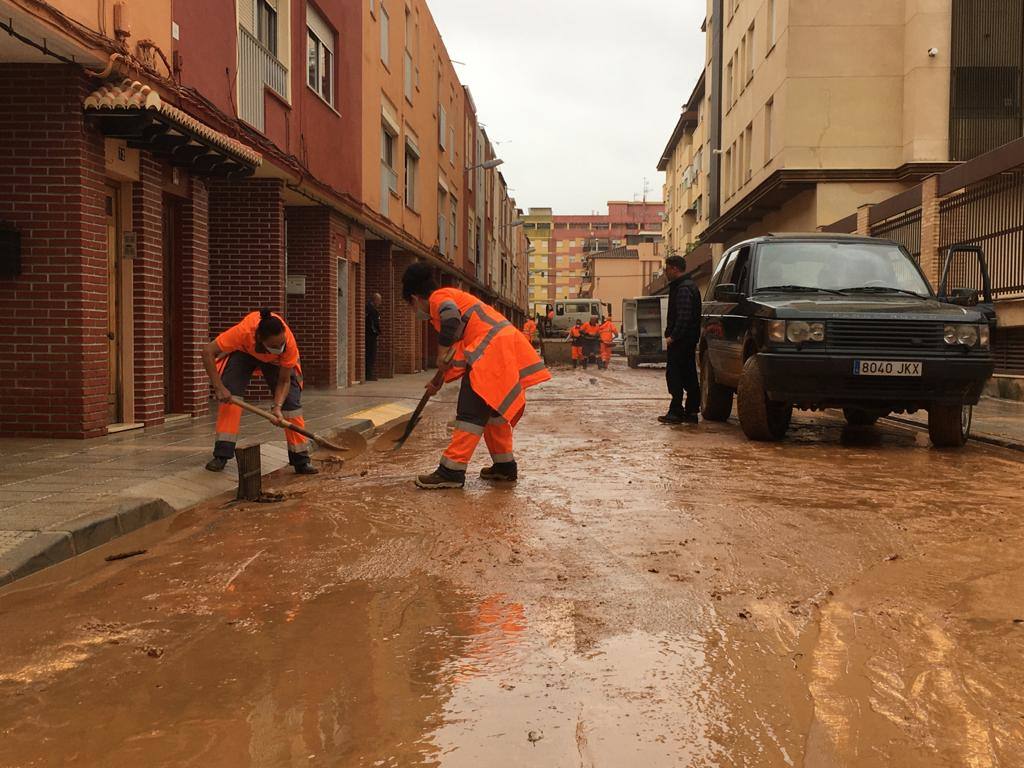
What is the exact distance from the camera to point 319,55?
1589 centimetres

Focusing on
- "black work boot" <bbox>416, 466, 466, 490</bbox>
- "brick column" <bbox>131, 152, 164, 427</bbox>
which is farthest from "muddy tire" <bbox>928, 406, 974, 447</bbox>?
"brick column" <bbox>131, 152, 164, 427</bbox>

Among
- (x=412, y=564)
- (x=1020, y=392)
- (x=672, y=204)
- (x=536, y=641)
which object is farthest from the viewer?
(x=672, y=204)

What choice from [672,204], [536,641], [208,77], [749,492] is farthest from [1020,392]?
[672,204]

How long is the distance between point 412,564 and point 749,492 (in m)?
2.73

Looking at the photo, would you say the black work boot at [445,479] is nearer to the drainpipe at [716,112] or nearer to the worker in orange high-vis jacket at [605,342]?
the worker in orange high-vis jacket at [605,342]

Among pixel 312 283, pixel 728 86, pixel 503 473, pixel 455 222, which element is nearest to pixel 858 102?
pixel 728 86

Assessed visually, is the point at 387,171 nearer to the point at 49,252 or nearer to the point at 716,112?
the point at 49,252

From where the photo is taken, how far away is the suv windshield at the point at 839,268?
9.37 m

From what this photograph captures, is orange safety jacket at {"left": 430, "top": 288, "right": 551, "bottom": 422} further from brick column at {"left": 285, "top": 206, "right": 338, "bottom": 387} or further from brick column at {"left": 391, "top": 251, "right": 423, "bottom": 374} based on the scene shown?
brick column at {"left": 391, "top": 251, "right": 423, "bottom": 374}

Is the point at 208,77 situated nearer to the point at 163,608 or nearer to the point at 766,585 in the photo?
the point at 163,608

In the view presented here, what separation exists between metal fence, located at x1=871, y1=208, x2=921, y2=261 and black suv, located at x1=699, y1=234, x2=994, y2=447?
7.52 metres

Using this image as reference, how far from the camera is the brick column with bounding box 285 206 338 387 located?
52.6ft

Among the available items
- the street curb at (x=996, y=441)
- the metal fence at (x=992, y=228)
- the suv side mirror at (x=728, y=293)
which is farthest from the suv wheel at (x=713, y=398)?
the metal fence at (x=992, y=228)

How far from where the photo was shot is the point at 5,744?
2.50 m
